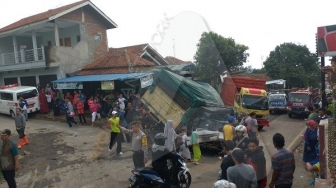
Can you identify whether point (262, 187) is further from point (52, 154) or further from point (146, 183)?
point (52, 154)

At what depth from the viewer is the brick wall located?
57.2 ft

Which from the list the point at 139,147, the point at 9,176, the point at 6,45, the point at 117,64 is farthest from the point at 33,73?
the point at 139,147

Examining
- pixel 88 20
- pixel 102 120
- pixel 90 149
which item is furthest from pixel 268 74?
pixel 90 149

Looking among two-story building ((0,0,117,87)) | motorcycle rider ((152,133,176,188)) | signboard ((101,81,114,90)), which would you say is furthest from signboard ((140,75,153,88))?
motorcycle rider ((152,133,176,188))

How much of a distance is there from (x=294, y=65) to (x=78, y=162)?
30160 mm

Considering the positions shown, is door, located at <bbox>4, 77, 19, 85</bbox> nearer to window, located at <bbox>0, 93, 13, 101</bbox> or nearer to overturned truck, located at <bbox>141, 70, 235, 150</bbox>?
window, located at <bbox>0, 93, 13, 101</bbox>

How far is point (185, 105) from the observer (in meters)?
9.10

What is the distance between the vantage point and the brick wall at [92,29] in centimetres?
1744

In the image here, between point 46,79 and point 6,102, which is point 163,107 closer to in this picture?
point 6,102

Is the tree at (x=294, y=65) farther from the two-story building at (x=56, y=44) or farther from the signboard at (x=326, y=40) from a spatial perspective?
the two-story building at (x=56, y=44)

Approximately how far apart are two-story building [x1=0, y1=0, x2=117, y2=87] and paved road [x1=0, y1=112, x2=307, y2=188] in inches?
246

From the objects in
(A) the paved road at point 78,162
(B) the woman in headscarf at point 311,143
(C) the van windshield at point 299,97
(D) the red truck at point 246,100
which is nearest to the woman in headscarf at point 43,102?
(A) the paved road at point 78,162

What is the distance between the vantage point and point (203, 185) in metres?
5.72

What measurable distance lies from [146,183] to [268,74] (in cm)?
3077
